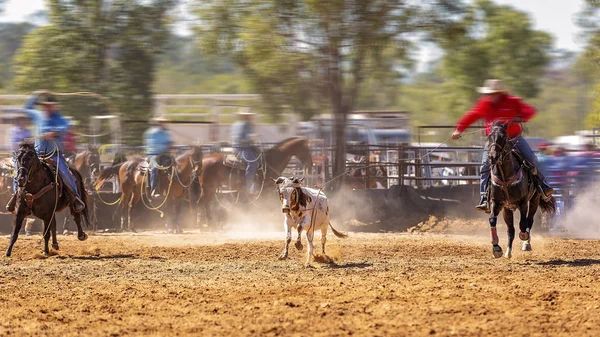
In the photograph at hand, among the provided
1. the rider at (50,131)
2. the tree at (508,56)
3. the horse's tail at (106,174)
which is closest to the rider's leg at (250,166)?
the horse's tail at (106,174)

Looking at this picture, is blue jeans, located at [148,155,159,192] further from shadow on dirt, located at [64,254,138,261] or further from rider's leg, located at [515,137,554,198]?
rider's leg, located at [515,137,554,198]

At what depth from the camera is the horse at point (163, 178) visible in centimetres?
2042

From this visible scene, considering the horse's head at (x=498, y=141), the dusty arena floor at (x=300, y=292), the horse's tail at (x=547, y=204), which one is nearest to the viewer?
the dusty arena floor at (x=300, y=292)

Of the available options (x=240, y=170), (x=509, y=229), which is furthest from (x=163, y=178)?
(x=509, y=229)

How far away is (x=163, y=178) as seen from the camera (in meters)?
20.5

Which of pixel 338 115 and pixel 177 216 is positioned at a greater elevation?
pixel 338 115

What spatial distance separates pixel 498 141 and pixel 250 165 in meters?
8.83

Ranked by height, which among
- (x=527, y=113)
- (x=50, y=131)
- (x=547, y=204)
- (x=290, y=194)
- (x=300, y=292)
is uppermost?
(x=527, y=113)

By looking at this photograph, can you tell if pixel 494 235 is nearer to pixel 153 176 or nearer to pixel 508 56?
pixel 153 176

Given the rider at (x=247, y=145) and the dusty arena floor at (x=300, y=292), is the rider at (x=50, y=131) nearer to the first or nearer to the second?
the dusty arena floor at (x=300, y=292)

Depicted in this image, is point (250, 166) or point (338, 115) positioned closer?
point (250, 166)

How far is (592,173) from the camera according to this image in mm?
19703

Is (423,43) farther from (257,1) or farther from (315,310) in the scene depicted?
(315,310)

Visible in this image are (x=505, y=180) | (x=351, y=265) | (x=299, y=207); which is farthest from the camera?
(x=505, y=180)
